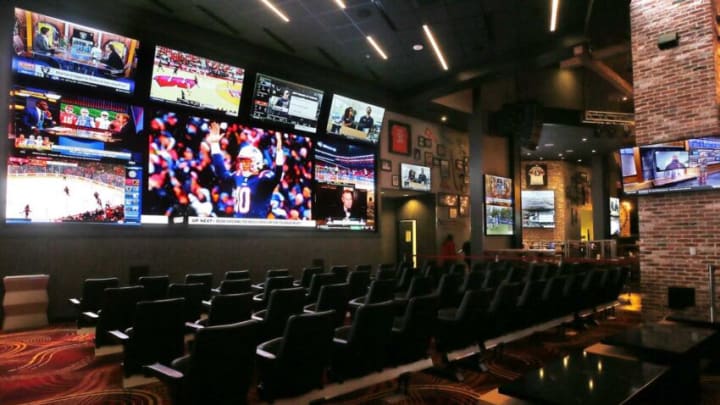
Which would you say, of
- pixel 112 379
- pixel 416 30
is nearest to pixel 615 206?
pixel 416 30

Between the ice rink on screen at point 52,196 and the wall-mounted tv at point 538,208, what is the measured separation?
16416 mm

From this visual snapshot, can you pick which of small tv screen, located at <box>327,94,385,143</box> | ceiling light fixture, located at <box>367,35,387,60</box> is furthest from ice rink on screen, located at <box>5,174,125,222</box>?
ceiling light fixture, located at <box>367,35,387,60</box>

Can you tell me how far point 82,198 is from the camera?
24.8ft

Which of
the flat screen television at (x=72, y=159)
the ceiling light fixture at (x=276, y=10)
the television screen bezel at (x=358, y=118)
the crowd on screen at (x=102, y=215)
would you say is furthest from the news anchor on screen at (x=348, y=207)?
the crowd on screen at (x=102, y=215)

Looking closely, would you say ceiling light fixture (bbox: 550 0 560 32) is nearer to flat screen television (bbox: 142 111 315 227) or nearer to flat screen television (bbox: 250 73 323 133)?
flat screen television (bbox: 250 73 323 133)

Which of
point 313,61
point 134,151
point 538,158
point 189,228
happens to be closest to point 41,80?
point 134,151

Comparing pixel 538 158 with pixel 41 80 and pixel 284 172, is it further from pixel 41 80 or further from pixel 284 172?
pixel 41 80

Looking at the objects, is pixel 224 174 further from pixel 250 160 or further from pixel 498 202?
pixel 498 202

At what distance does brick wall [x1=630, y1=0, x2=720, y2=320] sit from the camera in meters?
6.38

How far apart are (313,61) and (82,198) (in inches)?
222

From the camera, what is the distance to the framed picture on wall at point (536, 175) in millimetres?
19719

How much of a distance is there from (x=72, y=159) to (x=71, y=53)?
66.9 inches

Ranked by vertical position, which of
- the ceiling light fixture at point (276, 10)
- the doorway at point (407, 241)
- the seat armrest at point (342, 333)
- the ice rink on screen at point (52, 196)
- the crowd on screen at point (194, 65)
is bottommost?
the seat armrest at point (342, 333)

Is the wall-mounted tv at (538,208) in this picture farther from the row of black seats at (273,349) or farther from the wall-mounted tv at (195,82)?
the row of black seats at (273,349)
